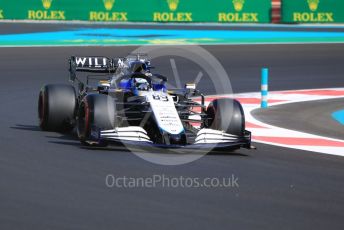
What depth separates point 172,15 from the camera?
3953 cm

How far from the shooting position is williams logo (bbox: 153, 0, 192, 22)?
39281mm

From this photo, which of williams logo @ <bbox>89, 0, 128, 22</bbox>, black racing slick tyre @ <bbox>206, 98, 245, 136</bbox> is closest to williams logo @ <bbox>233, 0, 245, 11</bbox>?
williams logo @ <bbox>89, 0, 128, 22</bbox>

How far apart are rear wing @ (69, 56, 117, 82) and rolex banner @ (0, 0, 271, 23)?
945 inches

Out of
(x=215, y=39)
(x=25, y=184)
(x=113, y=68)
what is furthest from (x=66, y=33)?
(x=25, y=184)

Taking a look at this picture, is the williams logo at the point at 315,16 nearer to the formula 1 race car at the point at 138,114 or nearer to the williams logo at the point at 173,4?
the williams logo at the point at 173,4

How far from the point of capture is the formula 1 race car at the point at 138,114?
1081 centimetres

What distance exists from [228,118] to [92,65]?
319 cm

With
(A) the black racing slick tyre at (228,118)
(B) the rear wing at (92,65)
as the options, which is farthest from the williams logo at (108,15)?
(A) the black racing slick tyre at (228,118)

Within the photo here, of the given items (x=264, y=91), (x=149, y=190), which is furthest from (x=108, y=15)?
(x=149, y=190)

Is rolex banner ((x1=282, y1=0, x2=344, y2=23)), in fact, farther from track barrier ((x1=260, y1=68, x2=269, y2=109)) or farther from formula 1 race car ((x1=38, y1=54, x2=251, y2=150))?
formula 1 race car ((x1=38, y1=54, x2=251, y2=150))

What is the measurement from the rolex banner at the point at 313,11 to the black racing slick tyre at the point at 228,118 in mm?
29097

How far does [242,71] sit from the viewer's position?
2306cm

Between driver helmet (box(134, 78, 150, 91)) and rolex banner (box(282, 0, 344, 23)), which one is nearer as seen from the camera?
driver helmet (box(134, 78, 150, 91))

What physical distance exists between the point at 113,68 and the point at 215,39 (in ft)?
62.5
